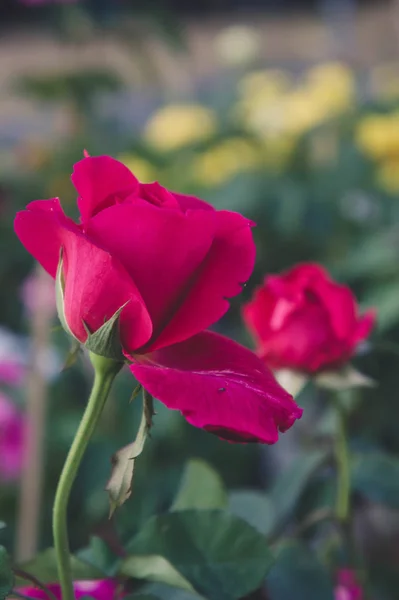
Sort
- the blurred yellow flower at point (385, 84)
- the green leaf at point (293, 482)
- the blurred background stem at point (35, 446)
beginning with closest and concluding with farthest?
the green leaf at point (293, 482)
the blurred background stem at point (35, 446)
the blurred yellow flower at point (385, 84)

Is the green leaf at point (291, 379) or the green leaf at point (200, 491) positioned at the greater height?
the green leaf at point (291, 379)

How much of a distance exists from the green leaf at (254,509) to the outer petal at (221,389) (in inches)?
5.7

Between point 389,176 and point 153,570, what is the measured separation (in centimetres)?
96

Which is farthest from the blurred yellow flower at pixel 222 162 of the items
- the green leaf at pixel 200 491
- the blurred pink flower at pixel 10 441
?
the green leaf at pixel 200 491

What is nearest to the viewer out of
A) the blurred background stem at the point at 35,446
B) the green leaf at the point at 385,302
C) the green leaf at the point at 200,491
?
the green leaf at the point at 200,491

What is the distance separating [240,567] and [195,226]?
0.11m

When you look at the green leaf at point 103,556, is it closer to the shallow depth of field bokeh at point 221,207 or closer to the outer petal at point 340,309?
→ the shallow depth of field bokeh at point 221,207

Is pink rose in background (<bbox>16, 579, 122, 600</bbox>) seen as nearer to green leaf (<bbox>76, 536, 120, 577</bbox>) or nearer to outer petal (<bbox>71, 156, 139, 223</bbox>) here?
green leaf (<bbox>76, 536, 120, 577</bbox>)

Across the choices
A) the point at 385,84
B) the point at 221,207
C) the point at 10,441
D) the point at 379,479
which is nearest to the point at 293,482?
the point at 379,479

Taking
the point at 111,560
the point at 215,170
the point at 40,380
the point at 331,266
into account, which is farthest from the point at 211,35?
the point at 111,560

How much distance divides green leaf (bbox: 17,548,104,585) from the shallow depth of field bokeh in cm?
2

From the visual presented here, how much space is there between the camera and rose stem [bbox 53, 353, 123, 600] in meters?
0.20

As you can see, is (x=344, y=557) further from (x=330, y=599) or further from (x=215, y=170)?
(x=215, y=170)

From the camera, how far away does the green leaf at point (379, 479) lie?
42 cm
